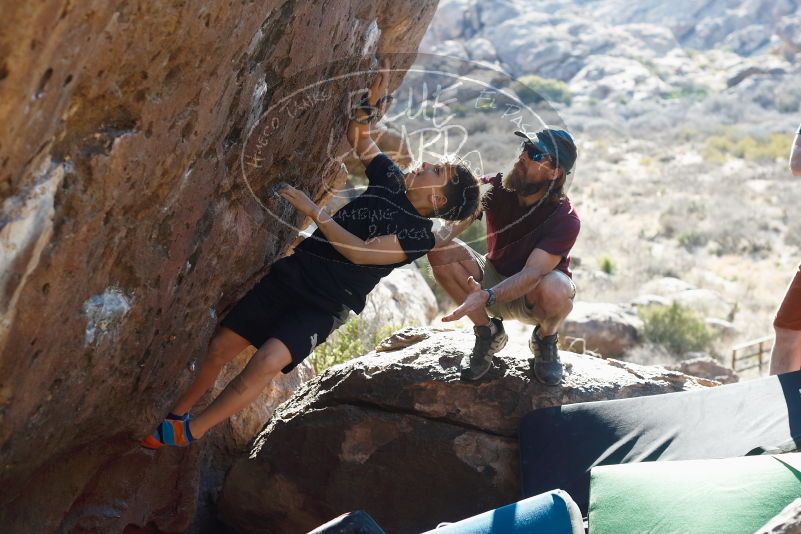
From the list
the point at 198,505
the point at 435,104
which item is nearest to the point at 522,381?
the point at 435,104

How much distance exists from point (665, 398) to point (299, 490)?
1.82 m

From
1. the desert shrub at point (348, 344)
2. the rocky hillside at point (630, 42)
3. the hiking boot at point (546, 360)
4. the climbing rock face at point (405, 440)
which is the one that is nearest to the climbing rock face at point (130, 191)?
the climbing rock face at point (405, 440)

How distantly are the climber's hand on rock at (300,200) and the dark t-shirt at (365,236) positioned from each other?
0.20 m

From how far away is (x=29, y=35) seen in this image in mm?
2428

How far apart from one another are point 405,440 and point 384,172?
4.57 feet

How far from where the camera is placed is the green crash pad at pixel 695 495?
11.1 feet

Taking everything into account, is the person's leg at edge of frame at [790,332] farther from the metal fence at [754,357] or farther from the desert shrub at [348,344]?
the metal fence at [754,357]

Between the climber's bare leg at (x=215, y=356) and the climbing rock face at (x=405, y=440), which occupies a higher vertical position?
the climber's bare leg at (x=215, y=356)

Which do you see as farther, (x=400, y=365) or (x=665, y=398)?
(x=400, y=365)

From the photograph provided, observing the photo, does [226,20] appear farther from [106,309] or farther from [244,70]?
[106,309]

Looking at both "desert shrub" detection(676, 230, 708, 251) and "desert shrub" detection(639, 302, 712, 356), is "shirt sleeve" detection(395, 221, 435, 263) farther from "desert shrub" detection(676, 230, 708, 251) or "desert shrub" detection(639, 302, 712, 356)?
"desert shrub" detection(676, 230, 708, 251)

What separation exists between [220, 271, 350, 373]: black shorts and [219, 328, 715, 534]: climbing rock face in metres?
0.83

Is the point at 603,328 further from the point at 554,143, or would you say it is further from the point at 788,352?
the point at 554,143

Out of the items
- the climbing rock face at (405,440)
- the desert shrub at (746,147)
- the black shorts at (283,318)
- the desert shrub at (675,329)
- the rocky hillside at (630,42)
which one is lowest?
the rocky hillside at (630,42)
